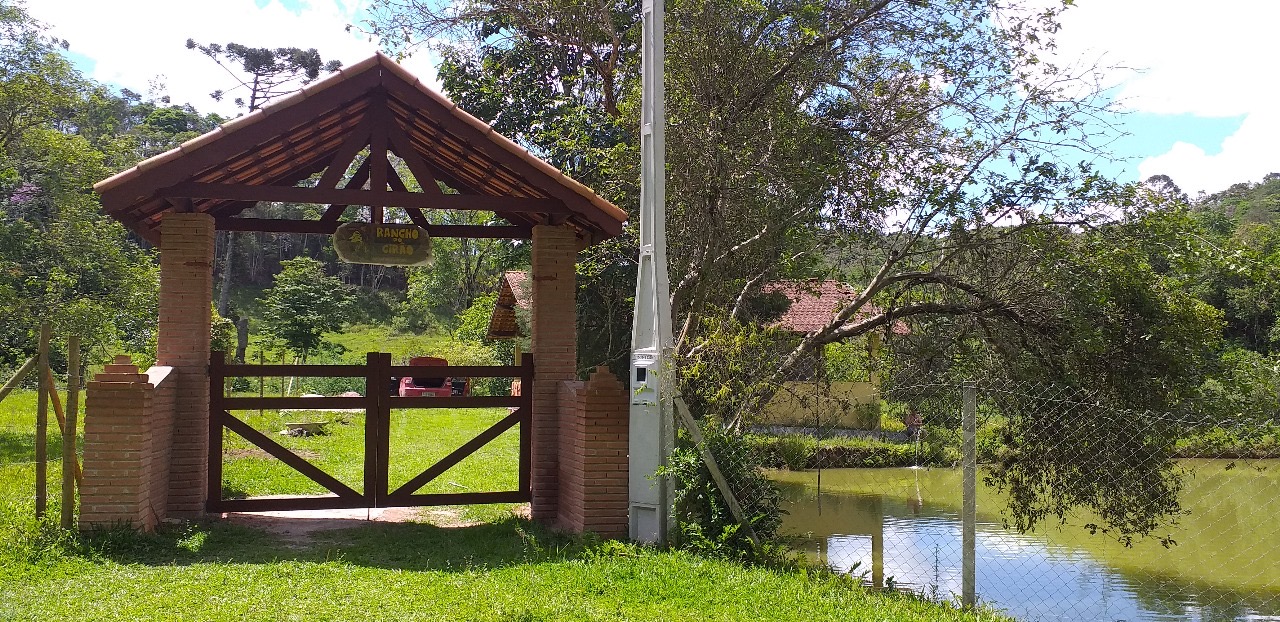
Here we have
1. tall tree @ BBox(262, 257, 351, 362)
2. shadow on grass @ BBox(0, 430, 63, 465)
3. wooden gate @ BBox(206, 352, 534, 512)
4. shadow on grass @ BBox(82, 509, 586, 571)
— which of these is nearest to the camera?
shadow on grass @ BBox(82, 509, 586, 571)

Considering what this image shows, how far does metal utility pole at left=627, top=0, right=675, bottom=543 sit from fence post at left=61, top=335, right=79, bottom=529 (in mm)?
4301

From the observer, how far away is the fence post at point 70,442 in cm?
743

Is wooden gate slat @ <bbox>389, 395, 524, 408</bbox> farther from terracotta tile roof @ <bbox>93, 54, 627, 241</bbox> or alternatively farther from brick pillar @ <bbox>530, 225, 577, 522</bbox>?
terracotta tile roof @ <bbox>93, 54, 627, 241</bbox>

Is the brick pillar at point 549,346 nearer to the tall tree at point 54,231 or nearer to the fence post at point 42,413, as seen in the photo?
the fence post at point 42,413

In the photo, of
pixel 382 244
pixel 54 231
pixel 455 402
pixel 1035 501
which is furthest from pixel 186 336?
pixel 54 231

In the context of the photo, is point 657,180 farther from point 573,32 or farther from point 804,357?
point 573,32

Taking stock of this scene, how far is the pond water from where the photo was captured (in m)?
10.1

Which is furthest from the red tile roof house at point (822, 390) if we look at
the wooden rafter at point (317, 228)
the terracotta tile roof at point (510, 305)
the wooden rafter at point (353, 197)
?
the terracotta tile roof at point (510, 305)

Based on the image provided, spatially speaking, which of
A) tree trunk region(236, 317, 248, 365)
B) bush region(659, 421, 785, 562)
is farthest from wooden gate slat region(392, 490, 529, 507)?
tree trunk region(236, 317, 248, 365)

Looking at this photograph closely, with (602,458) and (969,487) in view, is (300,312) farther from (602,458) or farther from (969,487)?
(969,487)

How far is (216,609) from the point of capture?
5.61m

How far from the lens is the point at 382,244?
28.5 ft

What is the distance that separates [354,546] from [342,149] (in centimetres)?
333

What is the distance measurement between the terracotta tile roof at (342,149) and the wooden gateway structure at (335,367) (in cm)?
2
